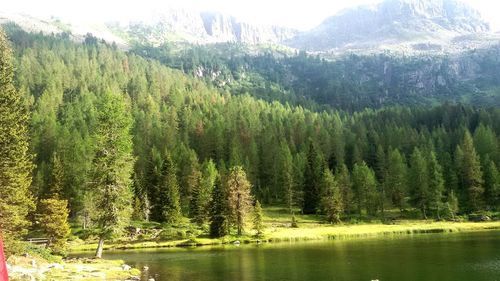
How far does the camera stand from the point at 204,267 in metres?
52.5

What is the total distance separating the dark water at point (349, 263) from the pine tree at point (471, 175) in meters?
55.5

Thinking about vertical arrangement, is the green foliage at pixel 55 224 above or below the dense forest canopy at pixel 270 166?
below

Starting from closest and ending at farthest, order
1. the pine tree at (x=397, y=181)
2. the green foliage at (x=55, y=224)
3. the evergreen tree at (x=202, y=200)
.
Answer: the green foliage at (x=55, y=224), the evergreen tree at (x=202, y=200), the pine tree at (x=397, y=181)

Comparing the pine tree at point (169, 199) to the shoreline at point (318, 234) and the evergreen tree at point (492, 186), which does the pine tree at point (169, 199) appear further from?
the evergreen tree at point (492, 186)

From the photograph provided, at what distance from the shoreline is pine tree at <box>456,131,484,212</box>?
18.5 metres

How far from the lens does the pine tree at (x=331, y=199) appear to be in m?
111

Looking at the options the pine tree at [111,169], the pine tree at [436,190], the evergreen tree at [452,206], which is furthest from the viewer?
the pine tree at [436,190]

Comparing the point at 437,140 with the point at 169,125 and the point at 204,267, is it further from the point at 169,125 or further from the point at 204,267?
the point at 204,267

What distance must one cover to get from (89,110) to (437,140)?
131m

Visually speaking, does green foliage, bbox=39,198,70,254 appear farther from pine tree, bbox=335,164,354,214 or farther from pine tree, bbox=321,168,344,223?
pine tree, bbox=335,164,354,214

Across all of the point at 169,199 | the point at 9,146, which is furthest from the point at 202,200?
the point at 9,146

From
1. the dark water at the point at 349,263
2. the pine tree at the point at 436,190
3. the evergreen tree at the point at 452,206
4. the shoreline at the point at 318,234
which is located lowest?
the shoreline at the point at 318,234

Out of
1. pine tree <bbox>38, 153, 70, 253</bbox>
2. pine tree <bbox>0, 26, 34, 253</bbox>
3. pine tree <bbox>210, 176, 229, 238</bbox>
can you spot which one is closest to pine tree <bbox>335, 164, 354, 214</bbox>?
pine tree <bbox>210, 176, 229, 238</bbox>

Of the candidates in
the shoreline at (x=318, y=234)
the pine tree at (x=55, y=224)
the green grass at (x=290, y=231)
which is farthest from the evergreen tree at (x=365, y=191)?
the pine tree at (x=55, y=224)
